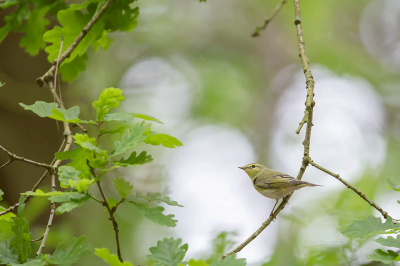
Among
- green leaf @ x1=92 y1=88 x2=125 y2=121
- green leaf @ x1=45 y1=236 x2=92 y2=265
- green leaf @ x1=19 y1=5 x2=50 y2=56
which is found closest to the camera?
green leaf @ x1=45 y1=236 x2=92 y2=265

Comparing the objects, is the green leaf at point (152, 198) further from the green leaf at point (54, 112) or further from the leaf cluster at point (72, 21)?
the leaf cluster at point (72, 21)

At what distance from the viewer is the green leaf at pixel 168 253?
1.20 meters

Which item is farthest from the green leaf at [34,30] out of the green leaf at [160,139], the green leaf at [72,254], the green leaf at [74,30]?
the green leaf at [72,254]

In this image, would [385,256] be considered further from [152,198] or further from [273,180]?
[273,180]

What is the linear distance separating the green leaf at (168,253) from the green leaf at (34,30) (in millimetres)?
2224

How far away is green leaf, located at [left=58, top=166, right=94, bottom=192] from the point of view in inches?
44.5

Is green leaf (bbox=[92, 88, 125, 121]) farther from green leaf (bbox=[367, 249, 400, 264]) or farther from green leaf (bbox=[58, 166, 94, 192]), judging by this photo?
green leaf (bbox=[367, 249, 400, 264])

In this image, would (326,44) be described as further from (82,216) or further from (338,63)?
(82,216)

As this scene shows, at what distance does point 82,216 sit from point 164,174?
1.57 metres

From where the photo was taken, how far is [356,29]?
9031mm

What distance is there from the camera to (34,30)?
2820mm

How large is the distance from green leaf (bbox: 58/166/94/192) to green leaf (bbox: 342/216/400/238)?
3.32ft

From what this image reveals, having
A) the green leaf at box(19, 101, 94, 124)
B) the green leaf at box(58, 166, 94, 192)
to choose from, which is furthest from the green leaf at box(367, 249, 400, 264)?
the green leaf at box(19, 101, 94, 124)

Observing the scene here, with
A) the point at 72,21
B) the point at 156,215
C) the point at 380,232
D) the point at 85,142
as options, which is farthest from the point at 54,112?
the point at 72,21
